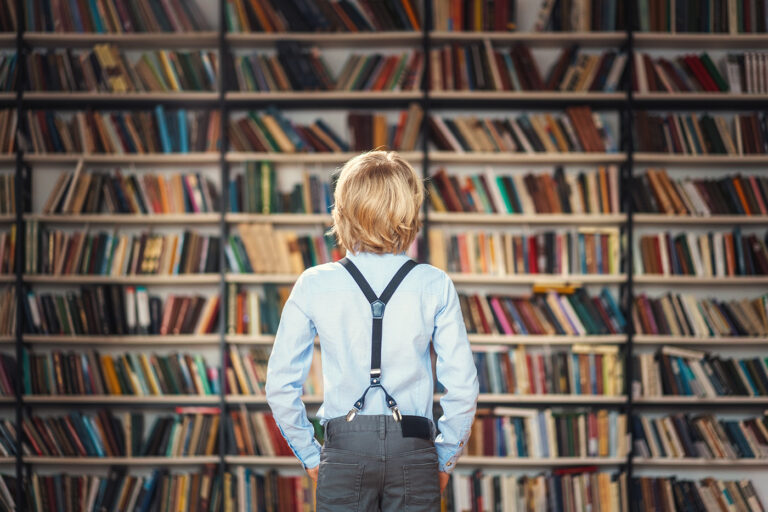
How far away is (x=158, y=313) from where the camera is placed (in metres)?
3.61

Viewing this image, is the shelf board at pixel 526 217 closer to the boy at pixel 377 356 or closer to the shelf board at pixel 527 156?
the shelf board at pixel 527 156

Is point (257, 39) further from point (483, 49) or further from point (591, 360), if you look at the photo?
point (591, 360)

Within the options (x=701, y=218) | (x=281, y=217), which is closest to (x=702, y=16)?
(x=701, y=218)

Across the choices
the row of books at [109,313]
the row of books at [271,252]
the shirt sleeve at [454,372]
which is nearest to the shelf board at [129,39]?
the row of books at [271,252]

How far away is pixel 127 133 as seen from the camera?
3641 millimetres

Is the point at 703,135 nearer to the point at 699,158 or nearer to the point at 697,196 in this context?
the point at 699,158

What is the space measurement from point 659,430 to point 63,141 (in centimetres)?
350

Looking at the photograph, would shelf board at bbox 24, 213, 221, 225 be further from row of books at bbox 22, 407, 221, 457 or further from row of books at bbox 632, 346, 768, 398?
row of books at bbox 632, 346, 768, 398

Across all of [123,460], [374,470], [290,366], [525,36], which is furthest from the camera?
[525,36]

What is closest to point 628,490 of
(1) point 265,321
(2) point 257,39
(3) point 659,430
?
(3) point 659,430

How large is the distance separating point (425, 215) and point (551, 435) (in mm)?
1310

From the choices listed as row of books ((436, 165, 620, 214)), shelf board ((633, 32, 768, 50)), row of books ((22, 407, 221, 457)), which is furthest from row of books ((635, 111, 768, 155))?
row of books ((22, 407, 221, 457))

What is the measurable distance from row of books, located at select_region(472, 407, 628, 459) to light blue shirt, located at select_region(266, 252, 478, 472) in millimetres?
1901

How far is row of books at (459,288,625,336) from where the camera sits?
11.7 ft
